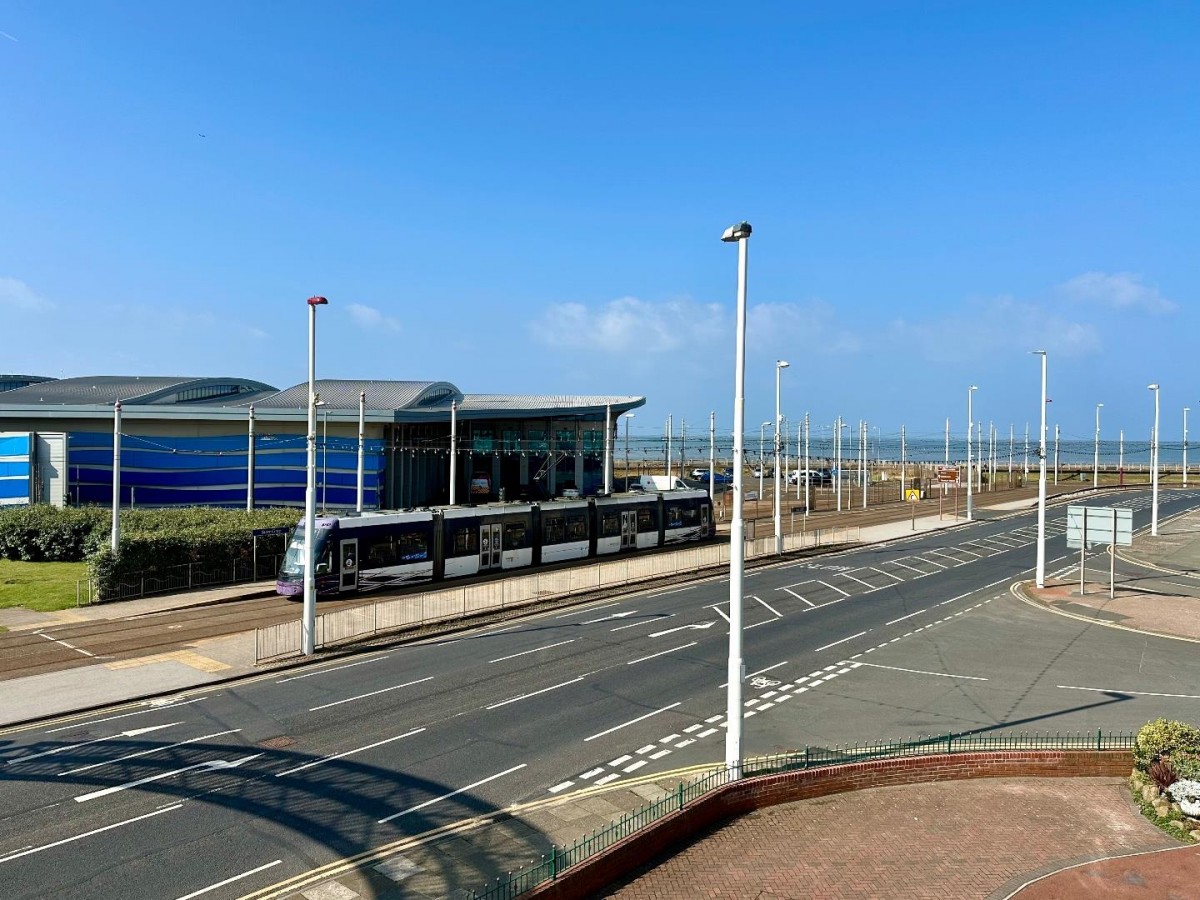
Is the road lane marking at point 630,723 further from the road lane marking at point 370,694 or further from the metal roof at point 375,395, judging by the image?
the metal roof at point 375,395

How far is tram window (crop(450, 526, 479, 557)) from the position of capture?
119ft

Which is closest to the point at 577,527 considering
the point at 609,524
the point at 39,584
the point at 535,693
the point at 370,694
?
the point at 609,524

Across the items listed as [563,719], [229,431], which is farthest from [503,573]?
[229,431]

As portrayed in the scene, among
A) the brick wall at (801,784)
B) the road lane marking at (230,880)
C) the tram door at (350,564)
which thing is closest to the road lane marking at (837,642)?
the brick wall at (801,784)

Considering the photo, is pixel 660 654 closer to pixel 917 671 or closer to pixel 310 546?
pixel 917 671

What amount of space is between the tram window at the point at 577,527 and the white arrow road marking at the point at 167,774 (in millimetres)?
26902

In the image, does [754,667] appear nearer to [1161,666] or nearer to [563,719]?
[563,719]

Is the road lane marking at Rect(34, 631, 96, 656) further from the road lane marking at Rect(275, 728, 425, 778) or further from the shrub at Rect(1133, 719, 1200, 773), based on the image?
the shrub at Rect(1133, 719, 1200, 773)

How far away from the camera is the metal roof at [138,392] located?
71.0 m

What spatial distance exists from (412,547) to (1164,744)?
86.1 ft

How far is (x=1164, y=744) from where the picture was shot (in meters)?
14.7

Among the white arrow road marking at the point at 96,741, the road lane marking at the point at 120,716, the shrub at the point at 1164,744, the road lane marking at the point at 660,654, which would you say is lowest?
the road lane marking at the point at 660,654

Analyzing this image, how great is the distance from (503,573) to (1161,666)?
25103 mm

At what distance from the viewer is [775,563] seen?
151ft
